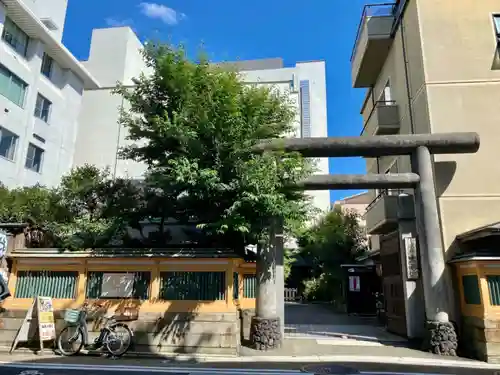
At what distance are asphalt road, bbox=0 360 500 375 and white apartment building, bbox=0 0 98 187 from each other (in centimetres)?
1605

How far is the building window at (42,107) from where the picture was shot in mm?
24203

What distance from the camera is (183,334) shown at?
9430 mm

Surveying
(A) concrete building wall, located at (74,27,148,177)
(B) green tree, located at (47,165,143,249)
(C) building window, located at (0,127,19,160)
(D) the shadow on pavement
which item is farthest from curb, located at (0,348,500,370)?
(A) concrete building wall, located at (74,27,148,177)

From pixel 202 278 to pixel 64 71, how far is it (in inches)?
940

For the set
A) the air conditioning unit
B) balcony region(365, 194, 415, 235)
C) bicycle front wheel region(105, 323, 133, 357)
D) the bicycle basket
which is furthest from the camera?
the air conditioning unit

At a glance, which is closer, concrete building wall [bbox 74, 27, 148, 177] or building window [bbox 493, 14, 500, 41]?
building window [bbox 493, 14, 500, 41]

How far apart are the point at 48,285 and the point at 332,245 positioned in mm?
17034

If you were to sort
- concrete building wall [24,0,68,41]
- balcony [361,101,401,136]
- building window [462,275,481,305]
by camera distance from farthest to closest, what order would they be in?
1. concrete building wall [24,0,68,41]
2. balcony [361,101,401,136]
3. building window [462,275,481,305]

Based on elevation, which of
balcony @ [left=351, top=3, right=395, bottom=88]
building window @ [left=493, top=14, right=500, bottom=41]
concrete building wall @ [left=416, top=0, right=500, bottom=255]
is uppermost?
balcony @ [left=351, top=3, right=395, bottom=88]

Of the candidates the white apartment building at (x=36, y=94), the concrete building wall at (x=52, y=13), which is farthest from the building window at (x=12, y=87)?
the concrete building wall at (x=52, y=13)

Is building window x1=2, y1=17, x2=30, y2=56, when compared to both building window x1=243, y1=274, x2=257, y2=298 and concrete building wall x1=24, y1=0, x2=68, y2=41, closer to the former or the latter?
concrete building wall x1=24, y1=0, x2=68, y2=41

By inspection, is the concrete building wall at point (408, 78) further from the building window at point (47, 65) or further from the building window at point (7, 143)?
the building window at point (47, 65)

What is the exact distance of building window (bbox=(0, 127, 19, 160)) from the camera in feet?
68.8

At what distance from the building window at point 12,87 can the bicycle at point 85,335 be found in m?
17.1
